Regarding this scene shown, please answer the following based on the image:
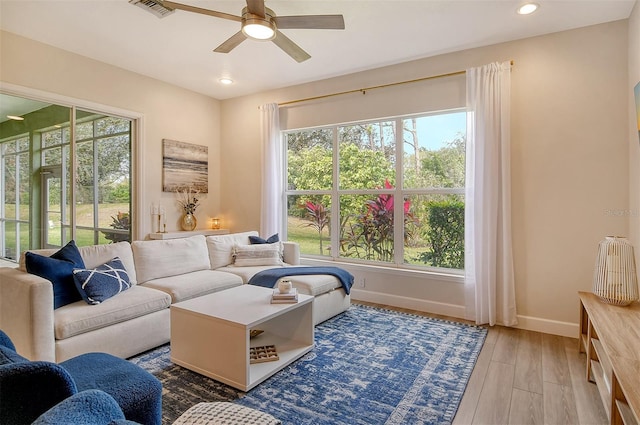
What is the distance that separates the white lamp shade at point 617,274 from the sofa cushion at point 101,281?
3663mm

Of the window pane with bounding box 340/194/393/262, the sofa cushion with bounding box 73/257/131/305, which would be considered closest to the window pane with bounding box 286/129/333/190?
the window pane with bounding box 340/194/393/262

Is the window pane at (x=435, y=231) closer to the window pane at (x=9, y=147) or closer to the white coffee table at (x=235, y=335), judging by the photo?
the white coffee table at (x=235, y=335)

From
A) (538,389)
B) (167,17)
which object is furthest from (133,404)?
(167,17)

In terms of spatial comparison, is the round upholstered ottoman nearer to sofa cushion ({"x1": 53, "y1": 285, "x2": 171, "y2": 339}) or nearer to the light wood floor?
the light wood floor

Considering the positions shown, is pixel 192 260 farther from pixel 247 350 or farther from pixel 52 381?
pixel 52 381

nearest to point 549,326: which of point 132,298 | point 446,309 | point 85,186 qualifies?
point 446,309

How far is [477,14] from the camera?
2877 mm

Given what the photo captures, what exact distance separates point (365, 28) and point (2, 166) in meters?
3.68

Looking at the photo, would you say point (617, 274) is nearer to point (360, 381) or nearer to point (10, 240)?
point (360, 381)

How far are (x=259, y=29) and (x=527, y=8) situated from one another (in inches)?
83.1

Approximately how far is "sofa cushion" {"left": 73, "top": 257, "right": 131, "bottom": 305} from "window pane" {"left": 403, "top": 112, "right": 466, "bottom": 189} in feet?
9.92

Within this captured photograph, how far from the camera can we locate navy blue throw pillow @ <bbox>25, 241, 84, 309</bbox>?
2.48m

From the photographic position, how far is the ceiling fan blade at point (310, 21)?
7.57 ft

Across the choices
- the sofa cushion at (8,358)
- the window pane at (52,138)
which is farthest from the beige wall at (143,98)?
the sofa cushion at (8,358)
